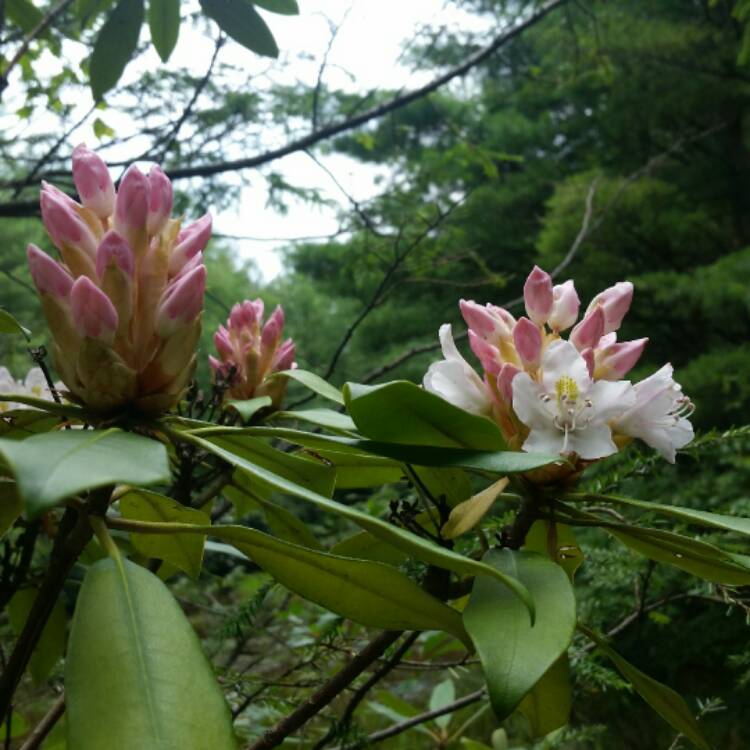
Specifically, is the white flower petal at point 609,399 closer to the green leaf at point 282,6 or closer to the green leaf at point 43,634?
the green leaf at point 43,634

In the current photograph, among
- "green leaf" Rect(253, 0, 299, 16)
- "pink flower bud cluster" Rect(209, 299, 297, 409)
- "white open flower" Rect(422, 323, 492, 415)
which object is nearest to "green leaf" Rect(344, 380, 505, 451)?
"white open flower" Rect(422, 323, 492, 415)

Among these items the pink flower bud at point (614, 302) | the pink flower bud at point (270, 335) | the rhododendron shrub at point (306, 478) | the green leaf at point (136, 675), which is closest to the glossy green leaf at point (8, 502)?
the rhododendron shrub at point (306, 478)

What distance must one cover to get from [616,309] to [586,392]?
111 mm

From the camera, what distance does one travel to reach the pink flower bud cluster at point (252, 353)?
1032mm

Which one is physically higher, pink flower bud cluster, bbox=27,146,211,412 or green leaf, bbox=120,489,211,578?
pink flower bud cluster, bbox=27,146,211,412

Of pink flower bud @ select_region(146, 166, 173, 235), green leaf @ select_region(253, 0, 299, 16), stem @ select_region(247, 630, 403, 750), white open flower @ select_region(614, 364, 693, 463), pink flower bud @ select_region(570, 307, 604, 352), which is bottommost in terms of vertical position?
stem @ select_region(247, 630, 403, 750)

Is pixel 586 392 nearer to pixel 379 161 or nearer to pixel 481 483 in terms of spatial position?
pixel 481 483

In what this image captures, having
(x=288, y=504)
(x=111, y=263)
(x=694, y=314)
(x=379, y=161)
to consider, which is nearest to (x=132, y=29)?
(x=111, y=263)

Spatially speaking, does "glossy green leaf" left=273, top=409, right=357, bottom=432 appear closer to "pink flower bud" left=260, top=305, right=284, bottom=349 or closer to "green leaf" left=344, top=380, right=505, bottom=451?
"green leaf" left=344, top=380, right=505, bottom=451

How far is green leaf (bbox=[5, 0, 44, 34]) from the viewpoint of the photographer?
4.64 ft

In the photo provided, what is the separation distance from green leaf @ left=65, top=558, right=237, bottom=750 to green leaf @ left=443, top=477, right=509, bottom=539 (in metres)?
0.19

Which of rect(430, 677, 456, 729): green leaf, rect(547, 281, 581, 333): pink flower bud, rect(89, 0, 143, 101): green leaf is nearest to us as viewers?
rect(547, 281, 581, 333): pink flower bud

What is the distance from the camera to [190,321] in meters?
0.55

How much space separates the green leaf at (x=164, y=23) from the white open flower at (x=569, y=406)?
0.86 m
